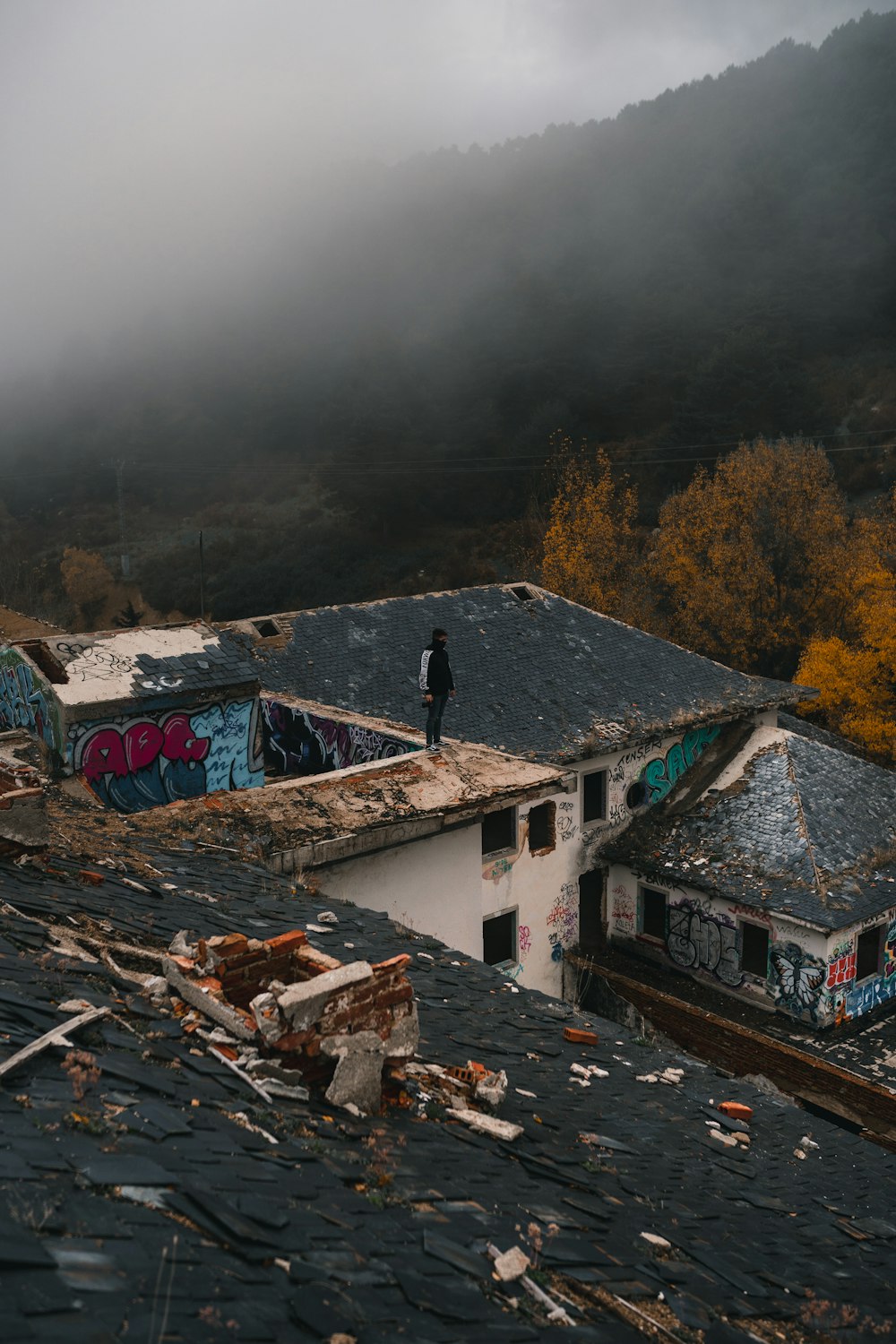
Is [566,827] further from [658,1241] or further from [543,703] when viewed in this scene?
[658,1241]

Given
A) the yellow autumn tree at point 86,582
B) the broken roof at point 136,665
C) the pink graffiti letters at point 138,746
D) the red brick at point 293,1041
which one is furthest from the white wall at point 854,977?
the yellow autumn tree at point 86,582

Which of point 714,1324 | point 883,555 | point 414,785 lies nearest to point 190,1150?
point 714,1324

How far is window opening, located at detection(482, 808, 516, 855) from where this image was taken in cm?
1745

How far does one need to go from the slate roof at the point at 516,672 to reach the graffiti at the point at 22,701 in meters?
7.29

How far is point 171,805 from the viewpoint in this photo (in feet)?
36.9

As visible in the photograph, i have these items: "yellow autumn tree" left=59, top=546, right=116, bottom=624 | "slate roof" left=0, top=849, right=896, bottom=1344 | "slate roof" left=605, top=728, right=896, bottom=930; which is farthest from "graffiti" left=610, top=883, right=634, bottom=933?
"yellow autumn tree" left=59, top=546, right=116, bottom=624

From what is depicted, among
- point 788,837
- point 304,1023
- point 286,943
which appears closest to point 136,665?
point 286,943

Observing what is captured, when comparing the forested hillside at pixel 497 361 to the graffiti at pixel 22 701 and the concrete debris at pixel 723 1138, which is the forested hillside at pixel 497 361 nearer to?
the graffiti at pixel 22 701

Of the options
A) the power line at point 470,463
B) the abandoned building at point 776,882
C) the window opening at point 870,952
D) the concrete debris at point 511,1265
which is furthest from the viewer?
the power line at point 470,463

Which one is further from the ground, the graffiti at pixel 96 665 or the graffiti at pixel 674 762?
the graffiti at pixel 96 665

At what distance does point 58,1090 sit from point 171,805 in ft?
24.0

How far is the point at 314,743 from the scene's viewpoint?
18406 millimetres

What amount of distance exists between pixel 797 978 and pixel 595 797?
5.82 metres

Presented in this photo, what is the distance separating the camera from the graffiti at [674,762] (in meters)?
23.5
